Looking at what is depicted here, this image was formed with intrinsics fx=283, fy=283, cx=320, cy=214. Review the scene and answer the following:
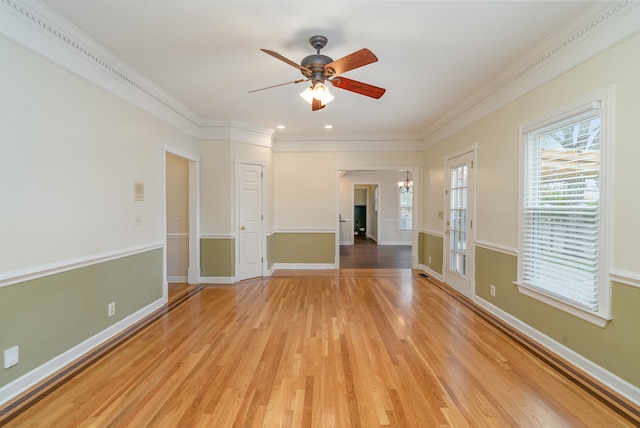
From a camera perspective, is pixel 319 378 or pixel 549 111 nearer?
pixel 319 378

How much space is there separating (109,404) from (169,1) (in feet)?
9.12

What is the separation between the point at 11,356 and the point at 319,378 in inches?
83.2

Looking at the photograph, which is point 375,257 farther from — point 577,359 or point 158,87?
point 158,87

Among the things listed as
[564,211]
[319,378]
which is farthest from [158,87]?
[564,211]

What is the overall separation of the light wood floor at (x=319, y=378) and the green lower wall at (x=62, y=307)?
305mm

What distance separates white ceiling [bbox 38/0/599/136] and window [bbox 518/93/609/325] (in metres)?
0.82

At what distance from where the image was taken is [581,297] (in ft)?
7.50

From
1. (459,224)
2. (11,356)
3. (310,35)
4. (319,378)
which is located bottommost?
(319,378)

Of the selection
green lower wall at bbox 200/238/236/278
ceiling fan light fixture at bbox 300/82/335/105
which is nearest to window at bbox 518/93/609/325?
ceiling fan light fixture at bbox 300/82/335/105

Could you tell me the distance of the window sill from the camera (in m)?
2.09

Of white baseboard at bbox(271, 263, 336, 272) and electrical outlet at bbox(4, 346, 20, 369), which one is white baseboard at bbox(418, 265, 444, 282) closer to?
white baseboard at bbox(271, 263, 336, 272)

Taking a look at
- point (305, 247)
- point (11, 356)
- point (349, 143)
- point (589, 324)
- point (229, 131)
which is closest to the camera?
point (11, 356)

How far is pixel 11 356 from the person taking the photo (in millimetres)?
1915

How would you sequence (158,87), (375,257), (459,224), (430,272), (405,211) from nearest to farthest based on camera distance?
(158,87), (459,224), (430,272), (375,257), (405,211)
